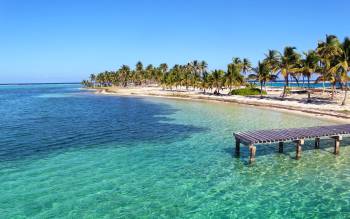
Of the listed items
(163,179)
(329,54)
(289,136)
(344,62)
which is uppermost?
(329,54)

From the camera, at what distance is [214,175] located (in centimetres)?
1931

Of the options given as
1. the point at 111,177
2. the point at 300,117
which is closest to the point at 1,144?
the point at 111,177

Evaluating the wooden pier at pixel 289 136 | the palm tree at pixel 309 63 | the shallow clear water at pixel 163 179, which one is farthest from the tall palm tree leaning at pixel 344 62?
the wooden pier at pixel 289 136

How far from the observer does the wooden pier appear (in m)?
21.8

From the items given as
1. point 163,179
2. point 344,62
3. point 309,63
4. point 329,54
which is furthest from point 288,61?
point 163,179

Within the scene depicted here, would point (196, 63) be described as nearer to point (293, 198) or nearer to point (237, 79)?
point (237, 79)

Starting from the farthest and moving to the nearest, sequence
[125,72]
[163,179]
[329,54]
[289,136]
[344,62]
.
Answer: [125,72] → [329,54] → [344,62] → [289,136] → [163,179]

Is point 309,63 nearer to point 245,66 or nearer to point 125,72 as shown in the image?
point 245,66

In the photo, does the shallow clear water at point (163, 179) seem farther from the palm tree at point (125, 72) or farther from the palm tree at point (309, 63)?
the palm tree at point (125, 72)

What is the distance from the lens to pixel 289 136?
23000 mm

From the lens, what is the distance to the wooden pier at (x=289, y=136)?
71.6ft

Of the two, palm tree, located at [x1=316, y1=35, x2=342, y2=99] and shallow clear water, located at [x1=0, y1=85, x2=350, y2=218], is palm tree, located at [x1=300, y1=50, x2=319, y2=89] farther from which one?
shallow clear water, located at [x1=0, y1=85, x2=350, y2=218]

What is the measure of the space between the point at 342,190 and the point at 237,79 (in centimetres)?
7614

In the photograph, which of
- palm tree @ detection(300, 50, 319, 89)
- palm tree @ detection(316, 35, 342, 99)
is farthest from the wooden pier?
palm tree @ detection(300, 50, 319, 89)
